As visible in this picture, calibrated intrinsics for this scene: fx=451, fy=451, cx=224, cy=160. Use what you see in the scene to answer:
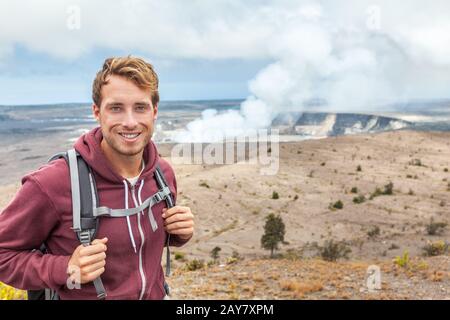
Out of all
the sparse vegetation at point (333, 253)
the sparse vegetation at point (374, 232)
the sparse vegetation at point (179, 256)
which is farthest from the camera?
the sparse vegetation at point (374, 232)

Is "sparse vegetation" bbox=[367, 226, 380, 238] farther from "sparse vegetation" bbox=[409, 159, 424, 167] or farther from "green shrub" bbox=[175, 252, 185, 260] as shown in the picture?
"sparse vegetation" bbox=[409, 159, 424, 167]

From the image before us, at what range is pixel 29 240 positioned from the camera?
5.94ft

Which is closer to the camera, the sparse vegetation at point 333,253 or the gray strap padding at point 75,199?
the gray strap padding at point 75,199

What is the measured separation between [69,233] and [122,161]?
0.39 meters

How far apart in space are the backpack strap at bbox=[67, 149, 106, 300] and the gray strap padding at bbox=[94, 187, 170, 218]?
0.03 meters

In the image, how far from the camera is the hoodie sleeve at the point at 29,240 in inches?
69.0

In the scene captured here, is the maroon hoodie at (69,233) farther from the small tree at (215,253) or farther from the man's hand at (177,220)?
the small tree at (215,253)

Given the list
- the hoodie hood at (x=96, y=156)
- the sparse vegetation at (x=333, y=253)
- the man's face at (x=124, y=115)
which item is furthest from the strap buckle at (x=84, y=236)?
the sparse vegetation at (x=333, y=253)

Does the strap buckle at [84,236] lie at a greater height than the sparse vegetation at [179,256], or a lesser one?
greater

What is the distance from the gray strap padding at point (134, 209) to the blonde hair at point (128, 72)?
45 cm
